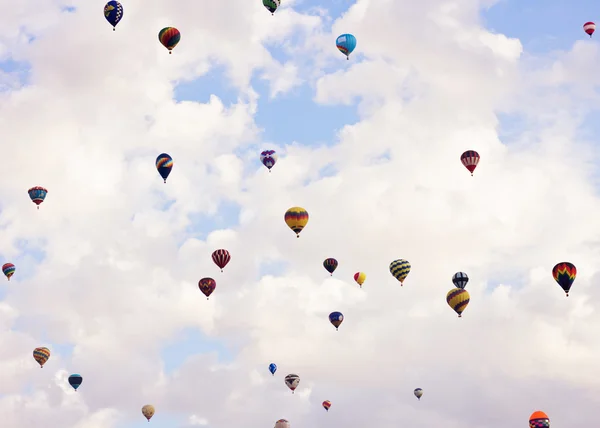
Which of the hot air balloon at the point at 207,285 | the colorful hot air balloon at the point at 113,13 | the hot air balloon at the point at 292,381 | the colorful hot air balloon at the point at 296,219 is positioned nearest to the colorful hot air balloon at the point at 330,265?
the colorful hot air balloon at the point at 296,219

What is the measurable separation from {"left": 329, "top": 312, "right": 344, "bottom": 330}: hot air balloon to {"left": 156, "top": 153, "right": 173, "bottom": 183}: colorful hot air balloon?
3806 cm

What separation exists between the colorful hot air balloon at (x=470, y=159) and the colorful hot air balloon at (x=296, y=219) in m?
22.6

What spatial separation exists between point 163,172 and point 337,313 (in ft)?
131

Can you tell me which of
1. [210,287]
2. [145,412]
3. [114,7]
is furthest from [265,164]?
[145,412]

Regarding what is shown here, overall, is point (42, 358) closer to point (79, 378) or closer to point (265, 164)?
point (79, 378)

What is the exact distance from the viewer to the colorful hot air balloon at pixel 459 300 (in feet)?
407

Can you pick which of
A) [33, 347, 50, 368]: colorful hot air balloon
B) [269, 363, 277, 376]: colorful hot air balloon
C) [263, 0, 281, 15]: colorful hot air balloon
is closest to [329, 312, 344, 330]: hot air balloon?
[269, 363, 277, 376]: colorful hot air balloon

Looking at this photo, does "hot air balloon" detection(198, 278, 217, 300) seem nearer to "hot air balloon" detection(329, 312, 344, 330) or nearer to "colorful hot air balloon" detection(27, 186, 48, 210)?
"hot air balloon" detection(329, 312, 344, 330)

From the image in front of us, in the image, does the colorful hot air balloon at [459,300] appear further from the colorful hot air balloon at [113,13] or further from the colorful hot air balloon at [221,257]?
the colorful hot air balloon at [113,13]

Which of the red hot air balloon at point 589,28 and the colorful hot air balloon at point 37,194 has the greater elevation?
the red hot air balloon at point 589,28

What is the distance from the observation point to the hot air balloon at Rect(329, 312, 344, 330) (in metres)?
144

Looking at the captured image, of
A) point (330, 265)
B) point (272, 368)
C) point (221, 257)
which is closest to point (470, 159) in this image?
point (330, 265)

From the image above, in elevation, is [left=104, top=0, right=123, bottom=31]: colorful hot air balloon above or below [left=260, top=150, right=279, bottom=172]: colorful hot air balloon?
above

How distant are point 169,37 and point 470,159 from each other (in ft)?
140
